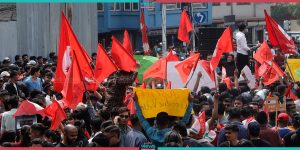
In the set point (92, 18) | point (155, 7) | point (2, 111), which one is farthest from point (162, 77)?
point (155, 7)

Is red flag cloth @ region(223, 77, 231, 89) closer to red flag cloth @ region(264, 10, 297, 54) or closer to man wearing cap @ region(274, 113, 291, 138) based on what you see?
red flag cloth @ region(264, 10, 297, 54)

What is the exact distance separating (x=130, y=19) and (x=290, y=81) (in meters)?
41.3

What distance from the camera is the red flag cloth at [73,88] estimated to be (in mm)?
14289

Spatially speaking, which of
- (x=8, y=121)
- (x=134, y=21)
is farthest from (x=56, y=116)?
(x=134, y=21)

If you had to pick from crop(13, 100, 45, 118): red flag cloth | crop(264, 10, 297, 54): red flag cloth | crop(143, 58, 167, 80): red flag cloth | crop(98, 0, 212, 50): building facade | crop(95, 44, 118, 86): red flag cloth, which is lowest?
crop(98, 0, 212, 50): building facade

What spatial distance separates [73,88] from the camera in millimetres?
14445

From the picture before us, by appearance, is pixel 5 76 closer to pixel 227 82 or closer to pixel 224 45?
pixel 224 45

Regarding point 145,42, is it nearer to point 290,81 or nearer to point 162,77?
point 290,81

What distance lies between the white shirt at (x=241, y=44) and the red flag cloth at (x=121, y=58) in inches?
256

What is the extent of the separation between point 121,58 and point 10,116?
3337mm

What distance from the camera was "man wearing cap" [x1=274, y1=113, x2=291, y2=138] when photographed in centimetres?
1337

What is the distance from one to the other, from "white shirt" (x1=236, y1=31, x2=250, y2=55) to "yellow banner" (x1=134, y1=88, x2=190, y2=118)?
34.5ft

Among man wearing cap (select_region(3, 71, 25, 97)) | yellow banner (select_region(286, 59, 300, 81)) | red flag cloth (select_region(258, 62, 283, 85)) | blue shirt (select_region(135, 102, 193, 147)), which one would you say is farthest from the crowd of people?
red flag cloth (select_region(258, 62, 283, 85))

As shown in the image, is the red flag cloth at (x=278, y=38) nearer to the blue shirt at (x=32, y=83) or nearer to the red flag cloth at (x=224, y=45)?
the red flag cloth at (x=224, y=45)
